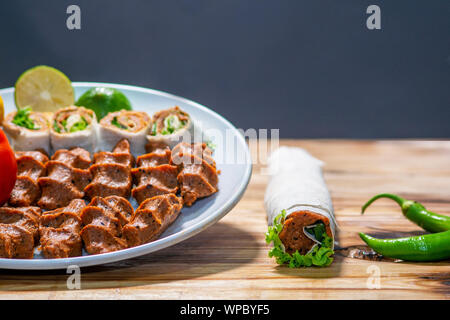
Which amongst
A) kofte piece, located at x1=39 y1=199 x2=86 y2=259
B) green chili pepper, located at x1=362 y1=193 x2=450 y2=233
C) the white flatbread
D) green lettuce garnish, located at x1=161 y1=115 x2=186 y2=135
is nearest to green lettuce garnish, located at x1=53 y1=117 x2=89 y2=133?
green lettuce garnish, located at x1=161 y1=115 x2=186 y2=135

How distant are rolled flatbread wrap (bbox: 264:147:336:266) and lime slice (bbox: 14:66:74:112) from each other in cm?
137

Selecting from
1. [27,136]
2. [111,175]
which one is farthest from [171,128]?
[27,136]

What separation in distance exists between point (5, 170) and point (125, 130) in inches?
28.1

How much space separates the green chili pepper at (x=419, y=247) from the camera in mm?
2299

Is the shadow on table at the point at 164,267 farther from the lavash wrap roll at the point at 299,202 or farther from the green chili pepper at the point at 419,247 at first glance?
the green chili pepper at the point at 419,247

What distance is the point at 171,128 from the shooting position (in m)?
2.85

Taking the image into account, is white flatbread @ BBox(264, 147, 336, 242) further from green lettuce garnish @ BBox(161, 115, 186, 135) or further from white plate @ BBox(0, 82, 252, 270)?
green lettuce garnish @ BBox(161, 115, 186, 135)

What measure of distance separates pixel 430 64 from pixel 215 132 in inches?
121

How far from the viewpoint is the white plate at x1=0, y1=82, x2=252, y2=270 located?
196 cm

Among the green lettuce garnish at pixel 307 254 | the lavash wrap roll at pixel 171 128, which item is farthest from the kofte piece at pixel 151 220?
the lavash wrap roll at pixel 171 128

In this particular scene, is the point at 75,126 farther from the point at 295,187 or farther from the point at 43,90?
the point at 295,187

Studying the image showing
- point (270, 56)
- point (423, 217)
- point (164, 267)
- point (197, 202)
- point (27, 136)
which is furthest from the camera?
point (270, 56)

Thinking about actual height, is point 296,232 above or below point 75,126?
below

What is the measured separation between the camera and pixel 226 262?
230cm
